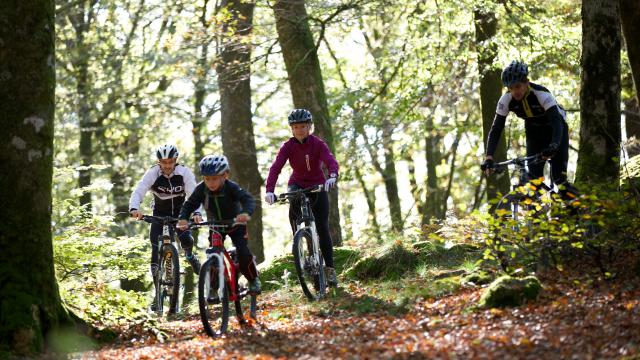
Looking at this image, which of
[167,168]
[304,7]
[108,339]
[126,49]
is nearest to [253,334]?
[108,339]

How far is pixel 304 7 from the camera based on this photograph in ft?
47.8

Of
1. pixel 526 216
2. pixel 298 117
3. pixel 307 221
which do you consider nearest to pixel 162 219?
pixel 307 221

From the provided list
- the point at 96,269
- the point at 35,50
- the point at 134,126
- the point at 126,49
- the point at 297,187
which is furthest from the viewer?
the point at 134,126

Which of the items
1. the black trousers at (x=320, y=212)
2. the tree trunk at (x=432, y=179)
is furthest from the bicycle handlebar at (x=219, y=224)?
the tree trunk at (x=432, y=179)

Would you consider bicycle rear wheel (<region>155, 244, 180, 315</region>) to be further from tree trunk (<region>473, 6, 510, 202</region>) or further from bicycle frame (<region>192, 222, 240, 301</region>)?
tree trunk (<region>473, 6, 510, 202</region>)

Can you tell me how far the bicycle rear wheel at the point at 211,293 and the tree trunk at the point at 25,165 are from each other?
142 centimetres

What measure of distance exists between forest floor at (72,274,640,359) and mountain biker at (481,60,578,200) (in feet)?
4.96

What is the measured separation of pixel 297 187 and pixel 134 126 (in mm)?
16326

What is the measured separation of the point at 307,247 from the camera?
990 centimetres

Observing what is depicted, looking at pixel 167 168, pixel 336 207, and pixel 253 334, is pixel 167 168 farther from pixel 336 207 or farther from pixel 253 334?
pixel 336 207

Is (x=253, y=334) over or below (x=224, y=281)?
below

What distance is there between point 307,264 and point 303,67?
538 cm

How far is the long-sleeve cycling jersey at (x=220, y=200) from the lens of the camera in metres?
8.72

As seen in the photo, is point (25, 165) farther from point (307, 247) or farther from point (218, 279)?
point (307, 247)
